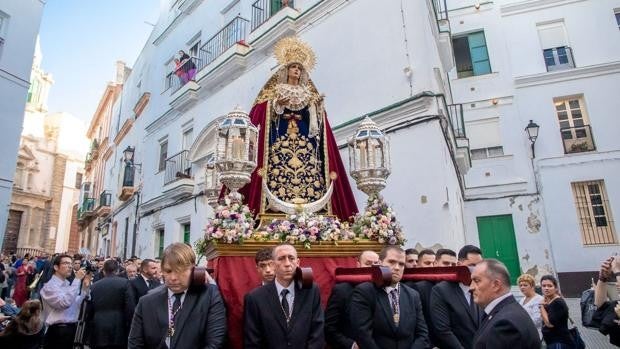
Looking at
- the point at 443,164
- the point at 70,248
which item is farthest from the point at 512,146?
the point at 70,248

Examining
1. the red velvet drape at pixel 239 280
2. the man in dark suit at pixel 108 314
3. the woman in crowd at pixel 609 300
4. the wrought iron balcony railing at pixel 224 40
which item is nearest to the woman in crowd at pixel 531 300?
the woman in crowd at pixel 609 300

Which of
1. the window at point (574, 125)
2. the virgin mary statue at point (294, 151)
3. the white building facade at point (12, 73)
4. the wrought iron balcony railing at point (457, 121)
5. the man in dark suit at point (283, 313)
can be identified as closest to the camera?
the man in dark suit at point (283, 313)

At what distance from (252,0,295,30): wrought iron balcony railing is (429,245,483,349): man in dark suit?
8.79 meters

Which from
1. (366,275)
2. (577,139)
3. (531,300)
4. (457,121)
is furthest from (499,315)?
(577,139)

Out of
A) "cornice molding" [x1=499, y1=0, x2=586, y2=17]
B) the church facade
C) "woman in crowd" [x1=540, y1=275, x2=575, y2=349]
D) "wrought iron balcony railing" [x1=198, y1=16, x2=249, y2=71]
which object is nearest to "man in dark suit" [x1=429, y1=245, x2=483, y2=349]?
"woman in crowd" [x1=540, y1=275, x2=575, y2=349]

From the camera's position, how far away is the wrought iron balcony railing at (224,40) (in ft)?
37.1

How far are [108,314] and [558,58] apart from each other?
1302cm

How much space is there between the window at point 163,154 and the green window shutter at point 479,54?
34.1ft

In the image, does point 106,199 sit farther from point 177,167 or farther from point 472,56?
point 472,56

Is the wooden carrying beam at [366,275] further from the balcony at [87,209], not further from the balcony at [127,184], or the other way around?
the balcony at [87,209]

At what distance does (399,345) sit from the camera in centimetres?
280

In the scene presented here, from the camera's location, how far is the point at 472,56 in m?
12.2

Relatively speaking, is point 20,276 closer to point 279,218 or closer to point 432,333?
point 279,218

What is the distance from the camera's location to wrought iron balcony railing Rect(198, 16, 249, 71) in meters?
11.3
